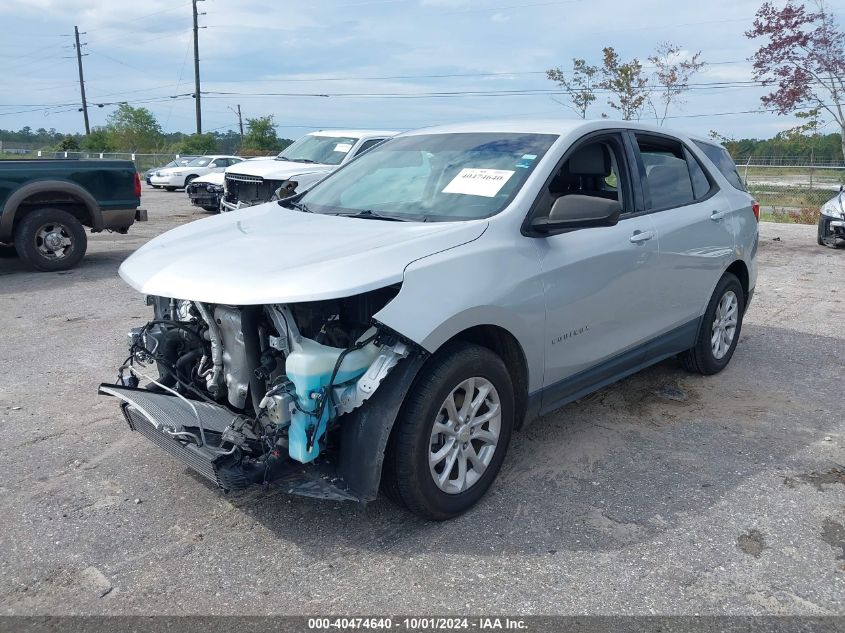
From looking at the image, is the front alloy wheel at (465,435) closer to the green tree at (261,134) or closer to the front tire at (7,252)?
the front tire at (7,252)

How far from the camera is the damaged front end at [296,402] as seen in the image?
3.00 meters

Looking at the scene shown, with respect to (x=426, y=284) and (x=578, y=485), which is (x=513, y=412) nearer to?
(x=578, y=485)

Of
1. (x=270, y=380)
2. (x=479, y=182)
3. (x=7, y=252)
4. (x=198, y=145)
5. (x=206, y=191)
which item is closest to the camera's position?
(x=270, y=380)

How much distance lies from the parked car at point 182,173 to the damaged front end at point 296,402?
80.9 feet

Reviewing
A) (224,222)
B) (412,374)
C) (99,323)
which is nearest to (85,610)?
(412,374)

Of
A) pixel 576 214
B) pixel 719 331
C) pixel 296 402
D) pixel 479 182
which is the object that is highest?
pixel 479 182

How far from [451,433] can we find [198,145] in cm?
4665

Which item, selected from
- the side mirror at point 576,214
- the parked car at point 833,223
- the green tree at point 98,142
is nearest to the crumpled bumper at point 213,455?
the side mirror at point 576,214

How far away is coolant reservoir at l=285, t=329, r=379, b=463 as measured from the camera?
117 inches

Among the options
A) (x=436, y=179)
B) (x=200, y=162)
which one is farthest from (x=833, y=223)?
(x=200, y=162)

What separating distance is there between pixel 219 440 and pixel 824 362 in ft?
16.8

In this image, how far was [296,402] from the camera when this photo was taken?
3.01 m

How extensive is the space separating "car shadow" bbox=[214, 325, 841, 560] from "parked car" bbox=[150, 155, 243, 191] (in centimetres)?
2390

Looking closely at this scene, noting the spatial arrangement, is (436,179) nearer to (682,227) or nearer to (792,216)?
(682,227)
